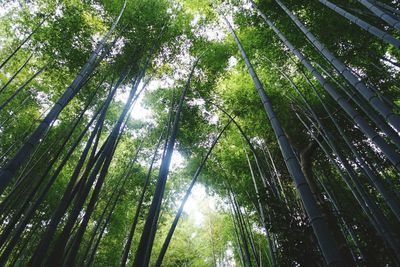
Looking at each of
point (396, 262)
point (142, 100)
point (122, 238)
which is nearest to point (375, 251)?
point (396, 262)

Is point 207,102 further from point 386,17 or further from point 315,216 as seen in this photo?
point 315,216

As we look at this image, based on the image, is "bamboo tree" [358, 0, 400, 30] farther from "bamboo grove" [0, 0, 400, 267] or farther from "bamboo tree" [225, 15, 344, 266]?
"bamboo tree" [225, 15, 344, 266]

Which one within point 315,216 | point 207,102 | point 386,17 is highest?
point 207,102

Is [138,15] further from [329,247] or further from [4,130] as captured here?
[329,247]

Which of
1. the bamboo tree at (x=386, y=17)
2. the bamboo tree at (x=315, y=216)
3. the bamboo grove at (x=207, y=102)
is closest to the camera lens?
the bamboo tree at (x=315, y=216)

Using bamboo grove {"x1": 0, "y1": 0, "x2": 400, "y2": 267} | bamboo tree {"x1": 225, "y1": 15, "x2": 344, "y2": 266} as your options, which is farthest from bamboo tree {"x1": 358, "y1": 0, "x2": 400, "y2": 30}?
bamboo tree {"x1": 225, "y1": 15, "x2": 344, "y2": 266}

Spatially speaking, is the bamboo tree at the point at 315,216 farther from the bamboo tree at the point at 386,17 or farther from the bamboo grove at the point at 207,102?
the bamboo grove at the point at 207,102

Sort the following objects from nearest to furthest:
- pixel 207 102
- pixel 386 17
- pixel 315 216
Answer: pixel 315 216
pixel 386 17
pixel 207 102

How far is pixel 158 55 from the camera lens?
6.81 metres

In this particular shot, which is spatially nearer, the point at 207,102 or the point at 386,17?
the point at 386,17

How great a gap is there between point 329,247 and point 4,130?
908 centimetres

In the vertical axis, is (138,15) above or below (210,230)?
above

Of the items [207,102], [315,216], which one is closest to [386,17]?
[315,216]

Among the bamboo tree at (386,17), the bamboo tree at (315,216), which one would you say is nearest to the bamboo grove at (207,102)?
the bamboo tree at (386,17)
